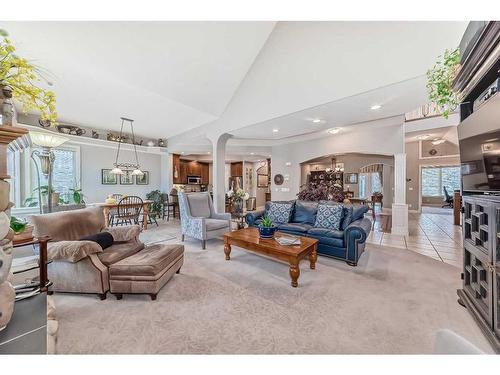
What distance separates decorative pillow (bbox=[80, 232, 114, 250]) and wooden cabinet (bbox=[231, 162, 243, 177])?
24.2ft

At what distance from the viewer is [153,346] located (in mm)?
1487

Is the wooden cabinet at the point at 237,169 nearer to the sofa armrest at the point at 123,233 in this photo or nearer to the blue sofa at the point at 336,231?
the blue sofa at the point at 336,231

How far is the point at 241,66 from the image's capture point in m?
3.79

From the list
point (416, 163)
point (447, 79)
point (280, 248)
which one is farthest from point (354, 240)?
point (416, 163)

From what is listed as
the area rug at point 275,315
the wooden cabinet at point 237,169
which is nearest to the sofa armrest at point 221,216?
the area rug at point 275,315

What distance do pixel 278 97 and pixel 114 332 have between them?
13.4 feet

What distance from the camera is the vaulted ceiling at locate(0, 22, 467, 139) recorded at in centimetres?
246

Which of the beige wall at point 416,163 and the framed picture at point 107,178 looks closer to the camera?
the framed picture at point 107,178

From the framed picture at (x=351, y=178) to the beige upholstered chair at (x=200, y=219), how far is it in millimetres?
7752

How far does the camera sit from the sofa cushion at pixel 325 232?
125 inches

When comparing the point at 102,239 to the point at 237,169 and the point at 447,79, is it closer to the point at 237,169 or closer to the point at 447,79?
the point at 447,79
